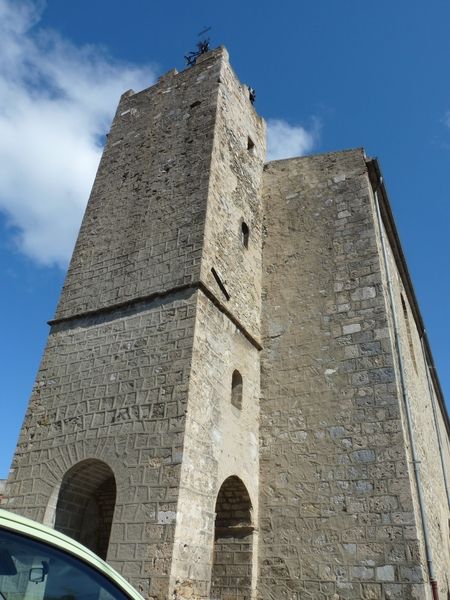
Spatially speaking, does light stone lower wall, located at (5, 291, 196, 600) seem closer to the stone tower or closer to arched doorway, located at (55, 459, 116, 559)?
the stone tower

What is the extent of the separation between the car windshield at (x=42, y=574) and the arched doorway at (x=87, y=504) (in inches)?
193

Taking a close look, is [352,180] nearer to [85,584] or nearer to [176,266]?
[176,266]

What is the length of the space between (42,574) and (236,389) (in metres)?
6.12

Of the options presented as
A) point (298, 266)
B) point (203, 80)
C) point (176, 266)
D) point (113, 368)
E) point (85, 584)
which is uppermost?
point (203, 80)

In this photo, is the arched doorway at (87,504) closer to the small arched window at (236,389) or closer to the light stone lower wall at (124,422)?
the light stone lower wall at (124,422)

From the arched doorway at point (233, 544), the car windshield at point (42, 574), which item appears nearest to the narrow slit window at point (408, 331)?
the arched doorway at point (233, 544)

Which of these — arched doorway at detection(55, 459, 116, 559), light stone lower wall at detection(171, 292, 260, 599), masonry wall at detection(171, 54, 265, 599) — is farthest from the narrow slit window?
arched doorway at detection(55, 459, 116, 559)

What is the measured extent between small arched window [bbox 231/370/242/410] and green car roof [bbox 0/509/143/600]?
18.6ft

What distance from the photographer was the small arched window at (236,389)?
7695mm

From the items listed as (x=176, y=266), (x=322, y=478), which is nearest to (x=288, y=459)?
(x=322, y=478)

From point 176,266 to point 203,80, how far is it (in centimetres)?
469

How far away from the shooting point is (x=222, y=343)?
7.53 meters

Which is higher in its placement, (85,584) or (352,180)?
(352,180)

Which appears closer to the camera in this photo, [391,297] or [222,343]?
[222,343]
